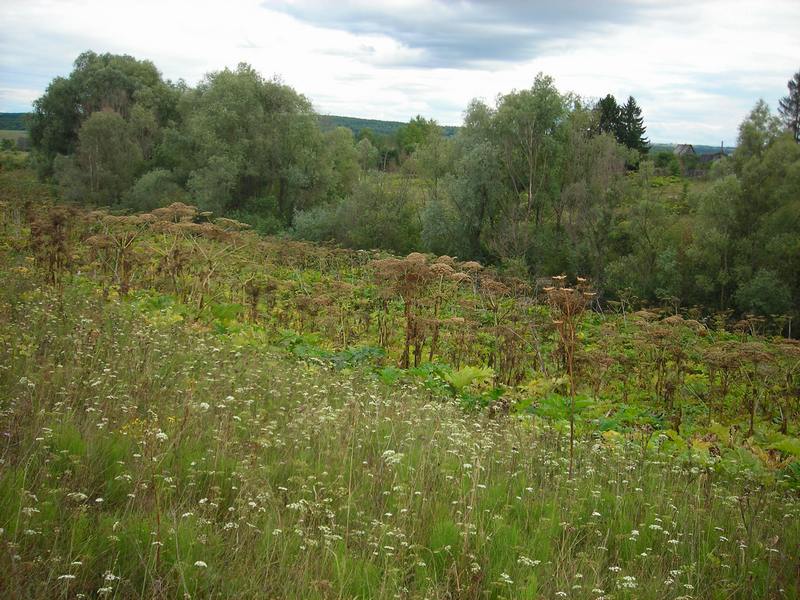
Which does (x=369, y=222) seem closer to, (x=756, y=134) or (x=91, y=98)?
(x=756, y=134)

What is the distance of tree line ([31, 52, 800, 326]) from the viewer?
2909cm

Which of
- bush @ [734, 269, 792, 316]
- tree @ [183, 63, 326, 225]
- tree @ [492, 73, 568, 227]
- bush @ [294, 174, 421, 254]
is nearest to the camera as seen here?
bush @ [734, 269, 792, 316]

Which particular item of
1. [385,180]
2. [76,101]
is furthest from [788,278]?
[76,101]

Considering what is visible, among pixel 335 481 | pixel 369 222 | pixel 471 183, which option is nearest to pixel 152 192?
pixel 369 222

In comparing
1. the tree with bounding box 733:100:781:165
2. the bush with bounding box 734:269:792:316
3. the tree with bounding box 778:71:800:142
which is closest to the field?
the bush with bounding box 734:269:792:316

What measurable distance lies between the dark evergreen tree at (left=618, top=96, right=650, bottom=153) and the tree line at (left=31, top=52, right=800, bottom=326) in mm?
16890

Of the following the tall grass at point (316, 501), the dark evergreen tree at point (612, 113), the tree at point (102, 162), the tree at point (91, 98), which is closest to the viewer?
the tall grass at point (316, 501)

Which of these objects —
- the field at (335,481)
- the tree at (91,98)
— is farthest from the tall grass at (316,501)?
the tree at (91,98)

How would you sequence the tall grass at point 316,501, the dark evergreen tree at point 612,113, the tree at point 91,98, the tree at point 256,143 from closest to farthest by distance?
the tall grass at point 316,501, the tree at point 256,143, the tree at point 91,98, the dark evergreen tree at point 612,113

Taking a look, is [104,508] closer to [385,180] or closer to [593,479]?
[593,479]

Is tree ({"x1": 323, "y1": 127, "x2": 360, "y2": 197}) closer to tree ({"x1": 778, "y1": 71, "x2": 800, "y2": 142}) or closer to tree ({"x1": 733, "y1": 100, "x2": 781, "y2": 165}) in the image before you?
tree ({"x1": 733, "y1": 100, "x2": 781, "y2": 165})

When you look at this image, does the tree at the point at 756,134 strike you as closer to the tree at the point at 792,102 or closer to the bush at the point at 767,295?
the bush at the point at 767,295

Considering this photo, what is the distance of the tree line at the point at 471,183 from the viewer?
1145 inches

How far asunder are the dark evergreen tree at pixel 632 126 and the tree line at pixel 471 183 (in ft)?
55.4
